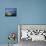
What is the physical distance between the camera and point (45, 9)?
318 centimetres

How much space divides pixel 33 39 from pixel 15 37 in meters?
0.46

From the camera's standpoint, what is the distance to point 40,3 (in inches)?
125

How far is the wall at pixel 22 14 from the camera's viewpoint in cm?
315

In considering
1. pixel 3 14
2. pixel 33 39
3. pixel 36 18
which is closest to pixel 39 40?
pixel 33 39

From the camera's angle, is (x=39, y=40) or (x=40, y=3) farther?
(x=40, y=3)

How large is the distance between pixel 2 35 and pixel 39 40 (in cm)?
96

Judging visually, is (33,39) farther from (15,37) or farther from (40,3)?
(40,3)

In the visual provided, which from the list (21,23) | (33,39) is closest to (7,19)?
(21,23)

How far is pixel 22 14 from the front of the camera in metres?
3.17

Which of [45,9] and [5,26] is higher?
[45,9]

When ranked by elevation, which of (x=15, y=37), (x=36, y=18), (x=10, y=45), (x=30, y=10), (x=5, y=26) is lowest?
(x=10, y=45)

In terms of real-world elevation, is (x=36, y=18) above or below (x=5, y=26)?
above

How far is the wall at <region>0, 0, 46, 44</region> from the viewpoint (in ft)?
10.3

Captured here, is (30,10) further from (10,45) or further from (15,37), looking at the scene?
(10,45)
